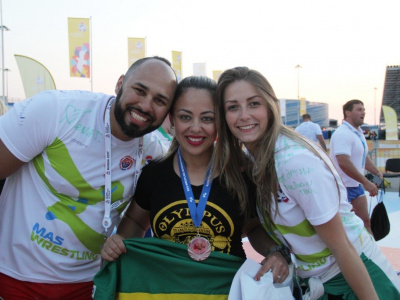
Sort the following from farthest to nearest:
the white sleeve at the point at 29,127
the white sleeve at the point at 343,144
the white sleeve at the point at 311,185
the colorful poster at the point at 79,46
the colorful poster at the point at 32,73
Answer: the colorful poster at the point at 79,46 < the colorful poster at the point at 32,73 < the white sleeve at the point at 343,144 < the white sleeve at the point at 29,127 < the white sleeve at the point at 311,185

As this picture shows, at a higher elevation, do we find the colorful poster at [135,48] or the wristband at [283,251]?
the colorful poster at [135,48]

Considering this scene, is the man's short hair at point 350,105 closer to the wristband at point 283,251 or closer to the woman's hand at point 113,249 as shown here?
the wristband at point 283,251

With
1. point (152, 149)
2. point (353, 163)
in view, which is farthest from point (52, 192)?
point (353, 163)

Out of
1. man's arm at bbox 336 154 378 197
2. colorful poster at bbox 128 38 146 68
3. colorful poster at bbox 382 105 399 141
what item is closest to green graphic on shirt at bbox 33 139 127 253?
man's arm at bbox 336 154 378 197

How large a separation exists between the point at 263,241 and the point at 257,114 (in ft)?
2.47

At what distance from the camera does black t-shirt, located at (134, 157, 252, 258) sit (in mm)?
1853

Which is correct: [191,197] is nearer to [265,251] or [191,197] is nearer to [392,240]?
[265,251]

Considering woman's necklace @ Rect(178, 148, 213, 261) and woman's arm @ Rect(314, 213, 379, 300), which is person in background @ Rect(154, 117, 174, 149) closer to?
woman's necklace @ Rect(178, 148, 213, 261)

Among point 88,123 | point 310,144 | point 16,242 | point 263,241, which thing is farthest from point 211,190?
point 16,242

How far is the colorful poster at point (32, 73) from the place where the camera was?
12.0 m

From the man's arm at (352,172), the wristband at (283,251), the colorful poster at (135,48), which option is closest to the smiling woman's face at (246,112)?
the wristband at (283,251)

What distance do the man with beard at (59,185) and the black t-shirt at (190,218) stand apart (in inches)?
9.9

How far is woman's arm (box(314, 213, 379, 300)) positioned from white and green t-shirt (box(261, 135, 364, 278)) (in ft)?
0.22

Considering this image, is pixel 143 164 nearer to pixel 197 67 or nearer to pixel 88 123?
pixel 88 123
